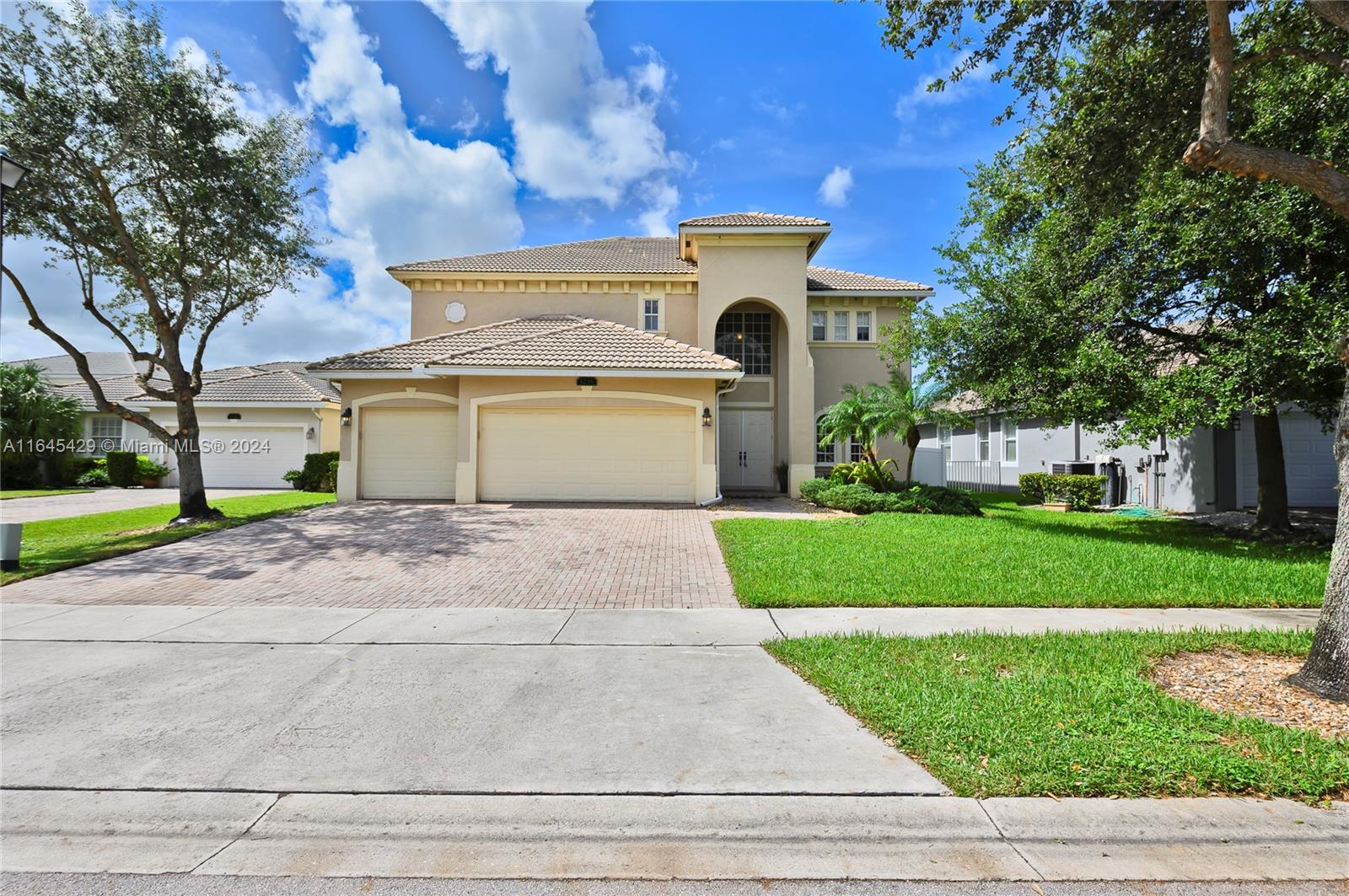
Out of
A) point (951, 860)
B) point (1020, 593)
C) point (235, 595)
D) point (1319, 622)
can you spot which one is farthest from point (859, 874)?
point (235, 595)

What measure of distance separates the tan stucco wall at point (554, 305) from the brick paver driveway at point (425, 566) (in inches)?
333

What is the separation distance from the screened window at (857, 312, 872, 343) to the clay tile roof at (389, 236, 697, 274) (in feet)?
18.9

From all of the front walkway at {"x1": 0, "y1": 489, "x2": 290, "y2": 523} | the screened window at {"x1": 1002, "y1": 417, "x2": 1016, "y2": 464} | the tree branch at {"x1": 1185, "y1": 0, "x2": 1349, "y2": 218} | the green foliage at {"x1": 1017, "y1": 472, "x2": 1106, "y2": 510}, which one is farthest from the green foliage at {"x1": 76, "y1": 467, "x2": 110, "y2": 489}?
the screened window at {"x1": 1002, "y1": 417, "x2": 1016, "y2": 464}

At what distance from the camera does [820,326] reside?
810 inches

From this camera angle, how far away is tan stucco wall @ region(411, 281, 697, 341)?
65.5 ft

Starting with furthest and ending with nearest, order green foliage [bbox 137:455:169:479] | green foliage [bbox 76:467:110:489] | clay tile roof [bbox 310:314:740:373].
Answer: green foliage [bbox 137:455:169:479] < green foliage [bbox 76:467:110:489] < clay tile roof [bbox 310:314:740:373]

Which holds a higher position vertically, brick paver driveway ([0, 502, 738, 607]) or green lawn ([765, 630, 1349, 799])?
brick paver driveway ([0, 502, 738, 607])

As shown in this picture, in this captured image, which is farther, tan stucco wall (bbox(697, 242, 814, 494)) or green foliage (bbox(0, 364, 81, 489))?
green foliage (bbox(0, 364, 81, 489))

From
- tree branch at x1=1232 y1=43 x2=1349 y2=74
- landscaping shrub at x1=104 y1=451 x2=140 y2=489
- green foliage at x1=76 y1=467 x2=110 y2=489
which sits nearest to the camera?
tree branch at x1=1232 y1=43 x2=1349 y2=74

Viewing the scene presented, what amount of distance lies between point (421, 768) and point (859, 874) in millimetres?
2525

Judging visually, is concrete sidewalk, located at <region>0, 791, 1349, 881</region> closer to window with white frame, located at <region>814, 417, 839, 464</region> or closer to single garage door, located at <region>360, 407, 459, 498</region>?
single garage door, located at <region>360, 407, 459, 498</region>

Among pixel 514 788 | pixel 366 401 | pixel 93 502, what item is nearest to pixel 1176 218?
pixel 514 788

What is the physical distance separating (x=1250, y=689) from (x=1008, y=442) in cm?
2155

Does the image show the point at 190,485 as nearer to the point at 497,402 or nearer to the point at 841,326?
the point at 497,402
